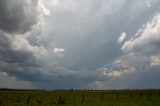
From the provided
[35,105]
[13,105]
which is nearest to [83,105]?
[35,105]

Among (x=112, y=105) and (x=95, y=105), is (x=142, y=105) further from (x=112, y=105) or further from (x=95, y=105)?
(x=95, y=105)

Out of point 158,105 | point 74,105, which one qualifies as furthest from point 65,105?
point 158,105

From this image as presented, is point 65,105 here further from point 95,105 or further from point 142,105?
point 142,105

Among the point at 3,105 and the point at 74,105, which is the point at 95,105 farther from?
the point at 3,105

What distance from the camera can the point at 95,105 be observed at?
4053 centimetres

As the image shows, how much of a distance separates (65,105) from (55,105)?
1.56m

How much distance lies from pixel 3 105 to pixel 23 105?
2.95 m

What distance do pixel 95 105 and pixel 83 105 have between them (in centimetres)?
184

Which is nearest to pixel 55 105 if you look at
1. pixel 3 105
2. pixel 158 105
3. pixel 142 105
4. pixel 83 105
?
pixel 83 105

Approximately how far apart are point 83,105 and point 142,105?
9090 millimetres

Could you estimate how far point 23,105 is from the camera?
39750mm

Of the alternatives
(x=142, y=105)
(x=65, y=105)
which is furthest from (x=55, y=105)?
(x=142, y=105)

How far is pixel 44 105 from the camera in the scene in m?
40.6

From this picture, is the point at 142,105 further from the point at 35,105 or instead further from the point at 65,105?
the point at 35,105
